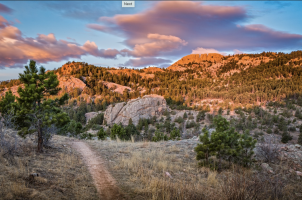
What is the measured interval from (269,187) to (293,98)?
12592 centimetres

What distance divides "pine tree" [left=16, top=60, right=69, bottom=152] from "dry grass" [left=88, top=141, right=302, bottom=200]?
389 centimetres

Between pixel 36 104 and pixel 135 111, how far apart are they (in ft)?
263

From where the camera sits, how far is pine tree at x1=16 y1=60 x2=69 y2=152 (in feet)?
26.0

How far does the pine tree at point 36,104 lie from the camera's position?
7.92m

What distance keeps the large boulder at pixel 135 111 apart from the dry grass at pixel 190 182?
7711 cm

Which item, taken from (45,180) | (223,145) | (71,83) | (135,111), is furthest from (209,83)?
(45,180)

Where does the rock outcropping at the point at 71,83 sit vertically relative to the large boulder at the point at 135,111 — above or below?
above

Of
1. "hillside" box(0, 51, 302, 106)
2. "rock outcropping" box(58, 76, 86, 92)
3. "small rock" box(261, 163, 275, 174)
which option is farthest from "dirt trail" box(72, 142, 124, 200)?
"rock outcropping" box(58, 76, 86, 92)

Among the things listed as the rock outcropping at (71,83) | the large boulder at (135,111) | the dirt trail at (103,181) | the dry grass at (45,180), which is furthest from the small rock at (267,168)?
the rock outcropping at (71,83)

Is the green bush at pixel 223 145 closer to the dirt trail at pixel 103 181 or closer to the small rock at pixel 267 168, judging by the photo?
the small rock at pixel 267 168

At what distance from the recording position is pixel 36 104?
8.48 m

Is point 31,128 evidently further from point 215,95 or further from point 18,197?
point 215,95

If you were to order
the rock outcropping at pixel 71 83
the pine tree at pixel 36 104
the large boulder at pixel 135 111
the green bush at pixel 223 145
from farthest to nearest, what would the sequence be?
the rock outcropping at pixel 71 83 < the large boulder at pixel 135 111 < the pine tree at pixel 36 104 < the green bush at pixel 223 145

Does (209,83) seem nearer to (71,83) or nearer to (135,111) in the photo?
(135,111)
